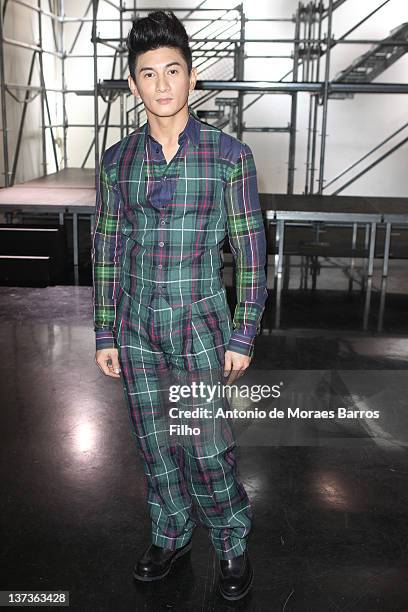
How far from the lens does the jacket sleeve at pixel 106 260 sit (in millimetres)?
1369

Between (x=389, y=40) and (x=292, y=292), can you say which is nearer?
(x=292, y=292)

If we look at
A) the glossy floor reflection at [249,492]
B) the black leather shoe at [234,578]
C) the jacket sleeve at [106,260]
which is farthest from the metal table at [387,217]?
the jacket sleeve at [106,260]

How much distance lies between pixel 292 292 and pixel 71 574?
125 inches

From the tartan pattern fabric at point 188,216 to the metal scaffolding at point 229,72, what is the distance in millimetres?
4304

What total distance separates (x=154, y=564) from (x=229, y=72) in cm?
783

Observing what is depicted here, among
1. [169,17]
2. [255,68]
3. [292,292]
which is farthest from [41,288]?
[255,68]

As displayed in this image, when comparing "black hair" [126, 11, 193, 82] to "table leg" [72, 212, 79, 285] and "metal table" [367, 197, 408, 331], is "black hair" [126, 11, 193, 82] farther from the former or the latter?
"table leg" [72, 212, 79, 285]

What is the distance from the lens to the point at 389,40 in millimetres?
6609

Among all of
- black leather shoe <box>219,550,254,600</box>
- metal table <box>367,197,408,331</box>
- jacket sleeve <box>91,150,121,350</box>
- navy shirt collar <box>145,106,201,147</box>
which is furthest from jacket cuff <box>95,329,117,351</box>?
metal table <box>367,197,408,331</box>

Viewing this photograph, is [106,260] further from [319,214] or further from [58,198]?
[58,198]

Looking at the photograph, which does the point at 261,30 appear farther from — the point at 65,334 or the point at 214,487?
the point at 214,487

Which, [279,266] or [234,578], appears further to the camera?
[279,266]

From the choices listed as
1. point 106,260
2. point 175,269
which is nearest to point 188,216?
point 175,269

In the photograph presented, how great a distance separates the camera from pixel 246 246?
1322 millimetres
